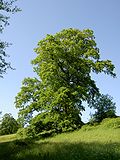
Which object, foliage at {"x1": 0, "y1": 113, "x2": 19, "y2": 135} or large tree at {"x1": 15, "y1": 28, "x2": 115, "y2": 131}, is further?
foliage at {"x1": 0, "y1": 113, "x2": 19, "y2": 135}

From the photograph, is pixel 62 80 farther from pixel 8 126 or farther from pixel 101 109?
pixel 8 126

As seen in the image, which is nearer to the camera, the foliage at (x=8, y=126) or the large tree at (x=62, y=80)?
the large tree at (x=62, y=80)

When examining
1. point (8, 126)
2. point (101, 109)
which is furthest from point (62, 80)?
point (8, 126)

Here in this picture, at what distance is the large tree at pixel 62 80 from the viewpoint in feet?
162

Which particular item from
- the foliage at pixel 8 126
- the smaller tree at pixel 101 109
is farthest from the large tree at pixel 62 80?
the foliage at pixel 8 126

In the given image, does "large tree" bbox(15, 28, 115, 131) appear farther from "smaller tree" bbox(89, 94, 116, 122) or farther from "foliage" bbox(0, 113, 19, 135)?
"foliage" bbox(0, 113, 19, 135)

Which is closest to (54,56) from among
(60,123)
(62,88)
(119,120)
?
(62,88)

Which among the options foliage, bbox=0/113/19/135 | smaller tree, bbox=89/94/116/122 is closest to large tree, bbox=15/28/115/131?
smaller tree, bbox=89/94/116/122

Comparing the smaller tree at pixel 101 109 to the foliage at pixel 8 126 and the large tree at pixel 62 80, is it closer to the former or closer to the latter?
the large tree at pixel 62 80

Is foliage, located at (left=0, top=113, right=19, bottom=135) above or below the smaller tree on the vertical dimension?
above

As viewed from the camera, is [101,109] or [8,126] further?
[8,126]

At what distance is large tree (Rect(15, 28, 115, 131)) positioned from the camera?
4934 cm

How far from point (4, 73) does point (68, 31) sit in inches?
1259

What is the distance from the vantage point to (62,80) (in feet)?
170
